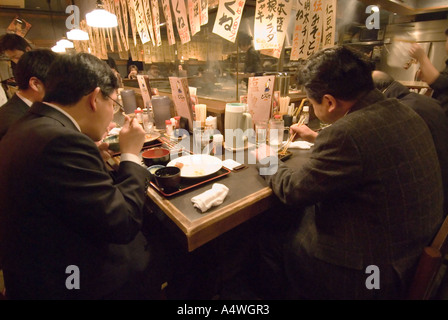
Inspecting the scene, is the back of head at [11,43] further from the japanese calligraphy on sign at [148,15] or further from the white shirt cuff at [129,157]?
the white shirt cuff at [129,157]

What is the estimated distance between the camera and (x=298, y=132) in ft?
7.60

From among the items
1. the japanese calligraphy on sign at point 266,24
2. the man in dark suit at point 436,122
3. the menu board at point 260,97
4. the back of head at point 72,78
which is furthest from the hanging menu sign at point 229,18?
the back of head at point 72,78

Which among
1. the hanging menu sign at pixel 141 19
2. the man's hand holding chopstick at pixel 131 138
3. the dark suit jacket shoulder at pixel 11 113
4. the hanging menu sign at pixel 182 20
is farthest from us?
the hanging menu sign at pixel 141 19

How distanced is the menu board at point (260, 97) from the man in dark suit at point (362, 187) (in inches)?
37.8

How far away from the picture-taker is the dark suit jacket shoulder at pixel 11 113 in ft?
7.46

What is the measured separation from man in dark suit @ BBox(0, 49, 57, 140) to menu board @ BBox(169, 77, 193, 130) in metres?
1.32

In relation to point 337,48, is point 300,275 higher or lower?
lower

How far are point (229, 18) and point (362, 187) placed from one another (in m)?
2.11

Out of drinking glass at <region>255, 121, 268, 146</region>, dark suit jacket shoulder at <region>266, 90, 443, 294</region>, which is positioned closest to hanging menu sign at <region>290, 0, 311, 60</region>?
drinking glass at <region>255, 121, 268, 146</region>

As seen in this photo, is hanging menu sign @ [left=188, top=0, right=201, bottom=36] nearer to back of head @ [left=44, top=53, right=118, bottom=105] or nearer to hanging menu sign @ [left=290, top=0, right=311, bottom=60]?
hanging menu sign @ [left=290, top=0, right=311, bottom=60]
